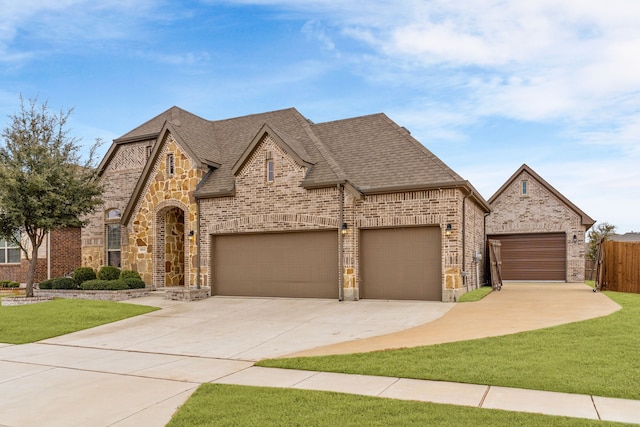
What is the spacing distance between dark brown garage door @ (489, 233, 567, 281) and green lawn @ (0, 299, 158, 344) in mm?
19399

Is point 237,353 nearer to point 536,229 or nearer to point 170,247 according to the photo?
point 170,247

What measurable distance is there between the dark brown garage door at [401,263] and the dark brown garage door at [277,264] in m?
1.18

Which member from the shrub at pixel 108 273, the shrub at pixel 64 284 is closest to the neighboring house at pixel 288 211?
the shrub at pixel 108 273

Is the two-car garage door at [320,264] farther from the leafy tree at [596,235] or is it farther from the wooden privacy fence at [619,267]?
the leafy tree at [596,235]

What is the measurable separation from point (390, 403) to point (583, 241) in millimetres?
23882

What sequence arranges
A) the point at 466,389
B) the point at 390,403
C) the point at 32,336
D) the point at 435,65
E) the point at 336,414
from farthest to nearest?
the point at 435,65 → the point at 32,336 → the point at 466,389 → the point at 390,403 → the point at 336,414

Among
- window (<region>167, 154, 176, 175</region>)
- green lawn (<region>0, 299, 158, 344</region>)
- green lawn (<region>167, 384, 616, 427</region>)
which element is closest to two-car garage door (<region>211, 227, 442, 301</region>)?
window (<region>167, 154, 176, 175</region>)

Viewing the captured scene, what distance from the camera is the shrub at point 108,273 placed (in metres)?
20.8

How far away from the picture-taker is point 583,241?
85.8 feet

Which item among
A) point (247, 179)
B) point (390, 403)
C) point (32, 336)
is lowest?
point (32, 336)

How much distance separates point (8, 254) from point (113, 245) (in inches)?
426

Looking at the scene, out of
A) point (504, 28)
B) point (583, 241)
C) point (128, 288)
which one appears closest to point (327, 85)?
point (504, 28)

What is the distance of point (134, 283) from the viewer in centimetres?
2028

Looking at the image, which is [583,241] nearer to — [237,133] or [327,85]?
[327,85]
